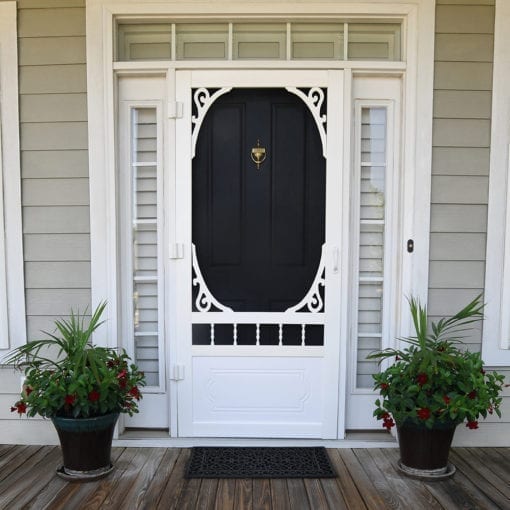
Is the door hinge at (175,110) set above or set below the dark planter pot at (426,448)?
above

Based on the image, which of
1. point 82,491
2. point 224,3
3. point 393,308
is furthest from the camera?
point 393,308

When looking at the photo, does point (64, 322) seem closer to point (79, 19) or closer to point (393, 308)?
point (79, 19)

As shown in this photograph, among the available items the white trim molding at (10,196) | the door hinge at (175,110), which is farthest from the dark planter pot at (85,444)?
the door hinge at (175,110)

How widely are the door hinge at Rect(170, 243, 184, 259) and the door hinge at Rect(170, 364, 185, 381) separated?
61 centimetres

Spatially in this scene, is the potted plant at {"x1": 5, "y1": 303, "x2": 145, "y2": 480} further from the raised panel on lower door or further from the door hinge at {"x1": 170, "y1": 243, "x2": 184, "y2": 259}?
the door hinge at {"x1": 170, "y1": 243, "x2": 184, "y2": 259}

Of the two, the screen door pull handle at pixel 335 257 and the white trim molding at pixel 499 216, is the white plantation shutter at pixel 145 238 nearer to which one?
the screen door pull handle at pixel 335 257

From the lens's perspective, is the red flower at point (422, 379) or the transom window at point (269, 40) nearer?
the red flower at point (422, 379)

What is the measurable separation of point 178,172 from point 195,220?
0.92 ft

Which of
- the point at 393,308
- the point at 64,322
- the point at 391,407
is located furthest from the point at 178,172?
the point at 391,407

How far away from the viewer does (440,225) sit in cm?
266

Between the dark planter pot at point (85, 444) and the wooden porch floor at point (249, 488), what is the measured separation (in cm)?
6

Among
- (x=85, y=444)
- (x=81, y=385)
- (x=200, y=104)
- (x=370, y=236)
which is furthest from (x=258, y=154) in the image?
(x=85, y=444)

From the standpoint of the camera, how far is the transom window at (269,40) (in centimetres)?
268

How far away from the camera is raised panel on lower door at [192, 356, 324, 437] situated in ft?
→ 8.96
